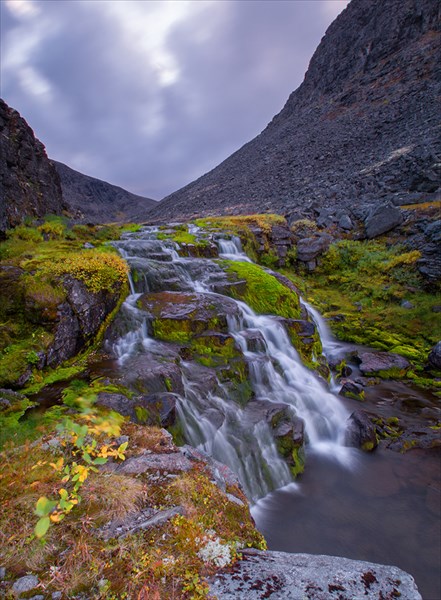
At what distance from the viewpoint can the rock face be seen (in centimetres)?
1115

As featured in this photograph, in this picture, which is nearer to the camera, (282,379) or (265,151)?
(282,379)

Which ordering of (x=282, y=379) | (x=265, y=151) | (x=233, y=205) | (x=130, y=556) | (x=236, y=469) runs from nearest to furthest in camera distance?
(x=130, y=556), (x=236, y=469), (x=282, y=379), (x=233, y=205), (x=265, y=151)

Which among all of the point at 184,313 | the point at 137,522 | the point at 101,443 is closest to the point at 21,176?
the point at 184,313

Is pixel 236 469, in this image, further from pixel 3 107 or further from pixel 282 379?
pixel 3 107

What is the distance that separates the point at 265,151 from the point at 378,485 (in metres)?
49.2

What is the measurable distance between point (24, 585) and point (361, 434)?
634cm

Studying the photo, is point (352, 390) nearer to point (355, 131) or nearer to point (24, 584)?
point (24, 584)

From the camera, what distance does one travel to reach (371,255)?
1559 cm

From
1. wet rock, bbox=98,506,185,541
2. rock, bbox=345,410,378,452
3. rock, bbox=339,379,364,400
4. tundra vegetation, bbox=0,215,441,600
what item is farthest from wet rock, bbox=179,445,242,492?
rock, bbox=339,379,364,400

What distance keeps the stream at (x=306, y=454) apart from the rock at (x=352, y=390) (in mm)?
191

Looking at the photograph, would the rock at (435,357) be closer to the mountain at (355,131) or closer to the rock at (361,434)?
the rock at (361,434)

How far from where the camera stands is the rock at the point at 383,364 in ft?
30.7

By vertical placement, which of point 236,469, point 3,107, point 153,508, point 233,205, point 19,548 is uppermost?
point 3,107

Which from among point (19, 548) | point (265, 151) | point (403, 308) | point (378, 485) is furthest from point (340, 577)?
point (265, 151)
